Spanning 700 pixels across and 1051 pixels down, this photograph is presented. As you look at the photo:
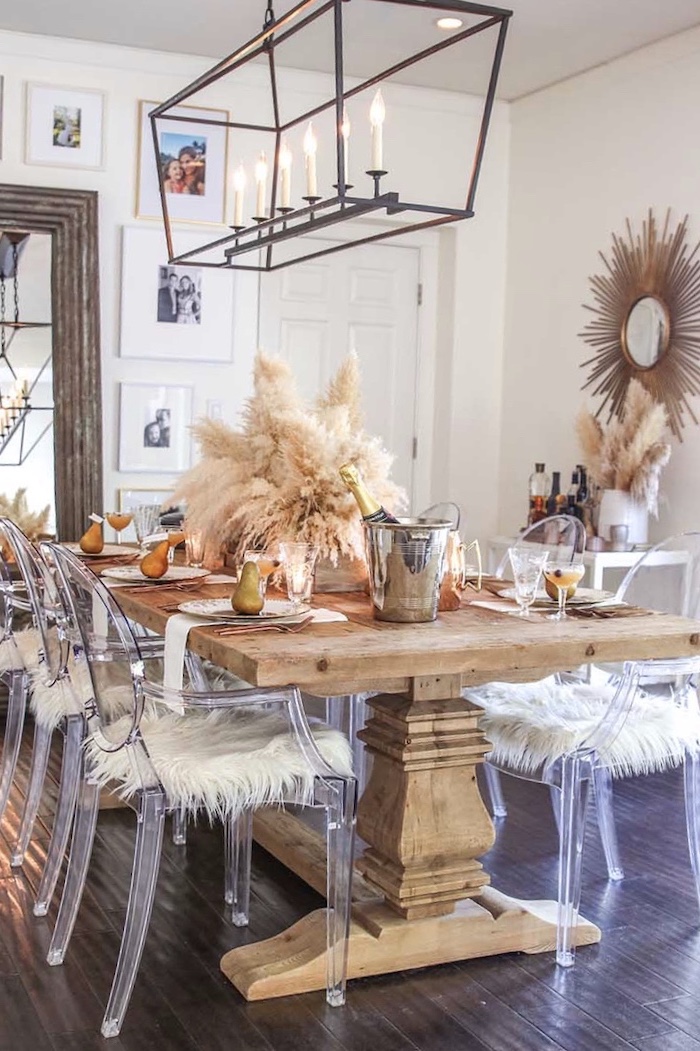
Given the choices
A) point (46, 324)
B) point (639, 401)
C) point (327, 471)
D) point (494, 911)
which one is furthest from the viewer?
point (46, 324)

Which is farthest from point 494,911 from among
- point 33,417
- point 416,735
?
point 33,417

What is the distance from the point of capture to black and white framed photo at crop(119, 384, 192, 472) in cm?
538

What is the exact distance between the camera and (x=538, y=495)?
5.25 metres

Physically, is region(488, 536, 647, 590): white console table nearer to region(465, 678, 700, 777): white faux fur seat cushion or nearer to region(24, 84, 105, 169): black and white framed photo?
region(465, 678, 700, 777): white faux fur seat cushion

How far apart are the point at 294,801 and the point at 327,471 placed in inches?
34.8

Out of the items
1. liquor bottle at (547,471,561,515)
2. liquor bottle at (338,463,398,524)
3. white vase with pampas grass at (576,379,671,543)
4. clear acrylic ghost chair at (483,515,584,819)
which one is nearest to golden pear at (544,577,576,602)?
clear acrylic ghost chair at (483,515,584,819)

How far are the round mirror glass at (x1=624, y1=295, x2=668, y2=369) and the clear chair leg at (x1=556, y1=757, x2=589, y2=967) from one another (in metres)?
2.62

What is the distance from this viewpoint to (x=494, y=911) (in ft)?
9.04

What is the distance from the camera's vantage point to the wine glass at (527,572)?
2832 millimetres

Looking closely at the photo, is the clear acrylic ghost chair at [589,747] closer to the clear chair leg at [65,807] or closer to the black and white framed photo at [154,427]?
the clear chair leg at [65,807]

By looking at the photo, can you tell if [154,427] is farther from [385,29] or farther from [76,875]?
[76,875]

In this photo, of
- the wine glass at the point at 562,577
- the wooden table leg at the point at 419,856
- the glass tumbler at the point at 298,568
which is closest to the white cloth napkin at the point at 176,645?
the glass tumbler at the point at 298,568

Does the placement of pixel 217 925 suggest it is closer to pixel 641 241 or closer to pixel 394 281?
pixel 641 241

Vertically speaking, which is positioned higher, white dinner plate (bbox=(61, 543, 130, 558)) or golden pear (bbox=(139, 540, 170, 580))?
golden pear (bbox=(139, 540, 170, 580))
